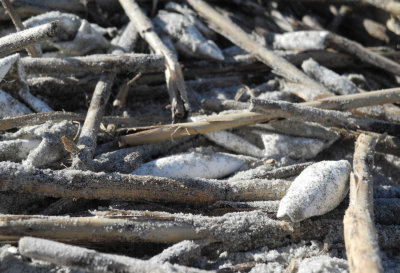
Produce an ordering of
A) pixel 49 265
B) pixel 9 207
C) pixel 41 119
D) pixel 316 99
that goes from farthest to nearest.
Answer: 1. pixel 316 99
2. pixel 41 119
3. pixel 9 207
4. pixel 49 265

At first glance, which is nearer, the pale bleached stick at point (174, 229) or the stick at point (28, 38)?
the pale bleached stick at point (174, 229)

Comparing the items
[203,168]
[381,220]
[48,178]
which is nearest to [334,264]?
[381,220]

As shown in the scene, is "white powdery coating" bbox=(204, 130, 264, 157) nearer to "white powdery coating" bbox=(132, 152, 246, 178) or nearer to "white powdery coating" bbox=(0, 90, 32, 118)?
"white powdery coating" bbox=(132, 152, 246, 178)

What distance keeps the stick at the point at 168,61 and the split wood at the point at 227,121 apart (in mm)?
166

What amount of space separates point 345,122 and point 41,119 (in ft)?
5.41

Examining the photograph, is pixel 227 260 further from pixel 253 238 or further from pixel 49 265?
pixel 49 265

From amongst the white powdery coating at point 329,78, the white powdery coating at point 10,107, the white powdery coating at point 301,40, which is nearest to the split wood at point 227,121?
the white powdery coating at point 329,78

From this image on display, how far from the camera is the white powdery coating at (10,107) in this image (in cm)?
232

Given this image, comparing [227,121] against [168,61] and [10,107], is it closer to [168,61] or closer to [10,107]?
[168,61]

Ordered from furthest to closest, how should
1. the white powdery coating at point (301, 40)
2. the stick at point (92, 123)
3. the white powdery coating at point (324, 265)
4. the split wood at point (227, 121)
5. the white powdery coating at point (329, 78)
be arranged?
1. the white powdery coating at point (301, 40)
2. the white powdery coating at point (329, 78)
3. the split wood at point (227, 121)
4. the stick at point (92, 123)
5. the white powdery coating at point (324, 265)

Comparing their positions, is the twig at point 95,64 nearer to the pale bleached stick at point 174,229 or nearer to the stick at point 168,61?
the stick at point 168,61

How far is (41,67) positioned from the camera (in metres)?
2.50

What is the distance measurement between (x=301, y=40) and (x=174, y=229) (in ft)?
6.26

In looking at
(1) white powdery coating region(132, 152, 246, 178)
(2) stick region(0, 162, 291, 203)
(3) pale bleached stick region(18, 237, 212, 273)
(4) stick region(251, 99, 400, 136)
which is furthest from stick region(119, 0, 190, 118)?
(3) pale bleached stick region(18, 237, 212, 273)
